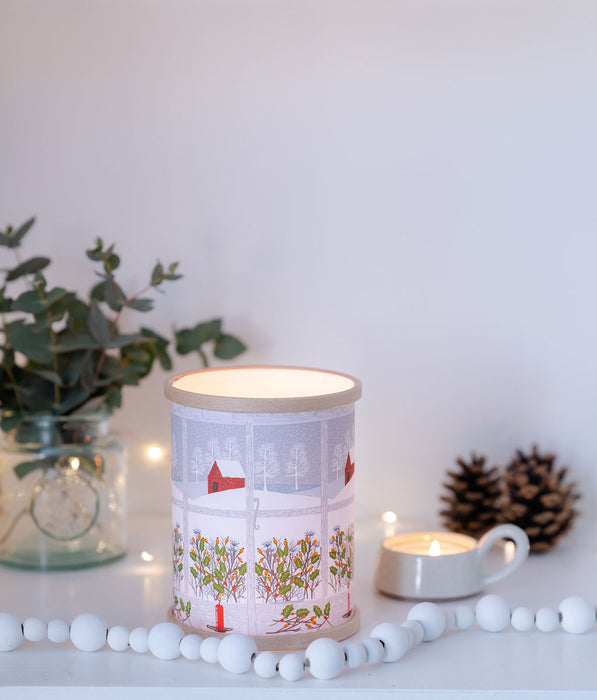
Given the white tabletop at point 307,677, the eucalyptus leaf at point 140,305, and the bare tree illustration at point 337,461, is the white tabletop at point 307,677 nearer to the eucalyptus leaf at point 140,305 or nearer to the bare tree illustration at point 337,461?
the bare tree illustration at point 337,461

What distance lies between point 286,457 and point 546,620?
0.80 feet

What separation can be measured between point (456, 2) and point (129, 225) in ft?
1.42

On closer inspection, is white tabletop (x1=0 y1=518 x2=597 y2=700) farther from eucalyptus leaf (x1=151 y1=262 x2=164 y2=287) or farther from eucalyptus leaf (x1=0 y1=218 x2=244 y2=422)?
eucalyptus leaf (x1=151 y1=262 x2=164 y2=287)

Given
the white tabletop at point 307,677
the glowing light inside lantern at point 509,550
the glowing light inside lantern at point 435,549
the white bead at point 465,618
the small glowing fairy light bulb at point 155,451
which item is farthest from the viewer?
the small glowing fairy light bulb at point 155,451

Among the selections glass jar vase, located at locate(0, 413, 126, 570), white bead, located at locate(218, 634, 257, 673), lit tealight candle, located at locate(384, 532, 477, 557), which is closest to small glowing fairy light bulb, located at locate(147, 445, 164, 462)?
glass jar vase, located at locate(0, 413, 126, 570)

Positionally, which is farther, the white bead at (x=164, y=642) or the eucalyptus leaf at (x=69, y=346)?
the eucalyptus leaf at (x=69, y=346)

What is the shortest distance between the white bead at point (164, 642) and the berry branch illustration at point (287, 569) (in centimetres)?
7

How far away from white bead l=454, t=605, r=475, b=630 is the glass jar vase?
0.36m

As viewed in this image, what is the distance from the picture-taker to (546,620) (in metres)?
0.65

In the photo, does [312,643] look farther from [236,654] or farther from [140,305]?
[140,305]

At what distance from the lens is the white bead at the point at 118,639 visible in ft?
1.98

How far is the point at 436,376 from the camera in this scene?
0.96 m

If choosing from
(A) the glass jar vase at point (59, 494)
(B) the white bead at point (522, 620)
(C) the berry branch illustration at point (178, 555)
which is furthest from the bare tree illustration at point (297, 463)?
(A) the glass jar vase at point (59, 494)

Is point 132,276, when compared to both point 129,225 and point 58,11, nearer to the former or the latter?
point 129,225
